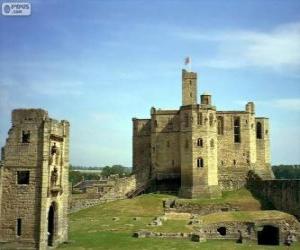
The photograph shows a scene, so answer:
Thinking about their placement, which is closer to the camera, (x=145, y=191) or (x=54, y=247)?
(x=54, y=247)

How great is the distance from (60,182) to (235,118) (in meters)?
34.5

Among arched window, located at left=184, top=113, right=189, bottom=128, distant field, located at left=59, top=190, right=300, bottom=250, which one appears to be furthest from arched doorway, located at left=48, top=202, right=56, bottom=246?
arched window, located at left=184, top=113, right=189, bottom=128

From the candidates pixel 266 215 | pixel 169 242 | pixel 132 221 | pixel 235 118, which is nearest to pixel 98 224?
pixel 132 221

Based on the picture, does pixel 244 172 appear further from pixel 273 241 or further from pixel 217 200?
pixel 273 241

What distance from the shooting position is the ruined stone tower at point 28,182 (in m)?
36.2

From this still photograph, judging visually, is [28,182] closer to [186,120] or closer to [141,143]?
[186,120]

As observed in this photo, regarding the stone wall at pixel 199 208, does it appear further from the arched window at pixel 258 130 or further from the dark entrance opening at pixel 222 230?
the arched window at pixel 258 130

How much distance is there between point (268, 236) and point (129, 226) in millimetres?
13459

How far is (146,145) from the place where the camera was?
70125 millimetres

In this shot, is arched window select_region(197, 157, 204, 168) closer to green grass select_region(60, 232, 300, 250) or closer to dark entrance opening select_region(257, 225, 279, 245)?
dark entrance opening select_region(257, 225, 279, 245)

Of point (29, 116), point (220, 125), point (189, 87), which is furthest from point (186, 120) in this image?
point (29, 116)

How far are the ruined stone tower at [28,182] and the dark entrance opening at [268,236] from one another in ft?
66.0

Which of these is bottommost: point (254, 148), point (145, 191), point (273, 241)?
point (273, 241)

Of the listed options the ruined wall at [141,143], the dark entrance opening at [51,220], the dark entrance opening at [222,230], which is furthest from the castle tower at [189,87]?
the dark entrance opening at [51,220]
